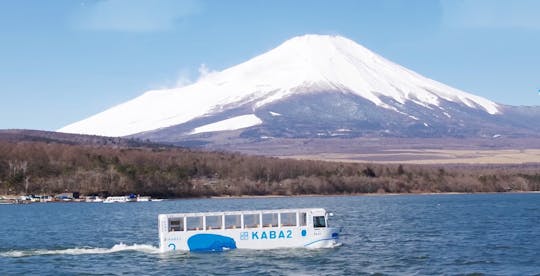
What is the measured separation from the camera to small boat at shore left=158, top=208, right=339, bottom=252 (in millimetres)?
59344

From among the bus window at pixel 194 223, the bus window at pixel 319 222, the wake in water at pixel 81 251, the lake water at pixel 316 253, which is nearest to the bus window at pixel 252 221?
the lake water at pixel 316 253

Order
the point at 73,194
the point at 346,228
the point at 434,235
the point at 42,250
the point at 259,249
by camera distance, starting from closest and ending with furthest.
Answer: the point at 259,249 < the point at 42,250 < the point at 434,235 < the point at 346,228 < the point at 73,194

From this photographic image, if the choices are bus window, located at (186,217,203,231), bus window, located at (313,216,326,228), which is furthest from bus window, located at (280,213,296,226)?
bus window, located at (186,217,203,231)

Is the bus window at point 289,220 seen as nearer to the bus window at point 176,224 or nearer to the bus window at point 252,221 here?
the bus window at point 252,221

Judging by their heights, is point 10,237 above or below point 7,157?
below

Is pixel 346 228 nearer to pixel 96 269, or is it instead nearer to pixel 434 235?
pixel 434 235

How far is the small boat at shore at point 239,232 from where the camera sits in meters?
59.3

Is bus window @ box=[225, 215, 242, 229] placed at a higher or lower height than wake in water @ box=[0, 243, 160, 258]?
higher

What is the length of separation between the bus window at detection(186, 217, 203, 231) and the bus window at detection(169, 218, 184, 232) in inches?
16.0

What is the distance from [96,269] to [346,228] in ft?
109

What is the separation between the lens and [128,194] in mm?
179250

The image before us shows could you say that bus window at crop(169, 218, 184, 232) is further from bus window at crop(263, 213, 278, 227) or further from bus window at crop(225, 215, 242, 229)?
bus window at crop(263, 213, 278, 227)

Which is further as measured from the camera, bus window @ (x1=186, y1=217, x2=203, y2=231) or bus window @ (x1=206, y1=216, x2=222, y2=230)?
bus window @ (x1=206, y1=216, x2=222, y2=230)

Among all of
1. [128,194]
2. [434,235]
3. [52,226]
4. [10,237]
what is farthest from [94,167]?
[434,235]
